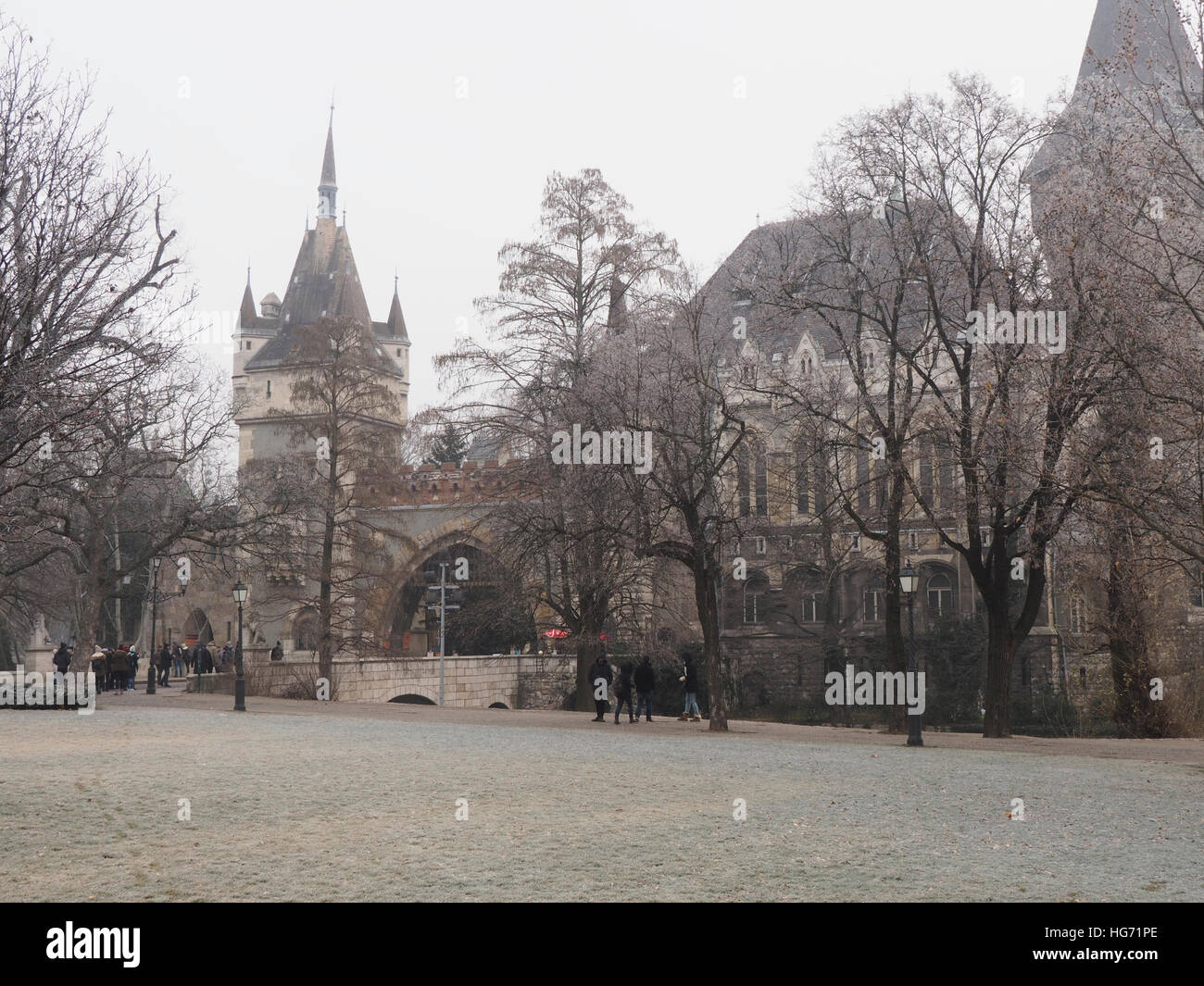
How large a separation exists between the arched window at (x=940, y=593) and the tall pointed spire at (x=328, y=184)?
43.2 metres

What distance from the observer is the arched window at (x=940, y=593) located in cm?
5338

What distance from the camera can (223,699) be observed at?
3238 centimetres

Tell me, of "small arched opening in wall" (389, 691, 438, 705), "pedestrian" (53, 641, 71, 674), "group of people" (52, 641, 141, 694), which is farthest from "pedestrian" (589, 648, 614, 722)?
"pedestrian" (53, 641, 71, 674)

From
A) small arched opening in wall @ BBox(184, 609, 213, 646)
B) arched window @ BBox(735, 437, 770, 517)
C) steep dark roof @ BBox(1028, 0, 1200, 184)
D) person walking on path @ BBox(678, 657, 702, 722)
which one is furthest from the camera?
small arched opening in wall @ BBox(184, 609, 213, 646)

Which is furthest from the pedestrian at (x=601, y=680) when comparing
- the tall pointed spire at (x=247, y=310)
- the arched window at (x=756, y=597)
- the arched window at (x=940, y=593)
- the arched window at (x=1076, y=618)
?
the tall pointed spire at (x=247, y=310)

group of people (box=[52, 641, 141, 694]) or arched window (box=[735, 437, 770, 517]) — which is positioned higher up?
arched window (box=[735, 437, 770, 517])

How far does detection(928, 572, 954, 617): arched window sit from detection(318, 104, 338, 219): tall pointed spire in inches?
1701

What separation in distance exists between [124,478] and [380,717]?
882 centimetres

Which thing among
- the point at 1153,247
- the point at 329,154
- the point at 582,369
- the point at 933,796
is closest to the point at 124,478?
the point at 582,369

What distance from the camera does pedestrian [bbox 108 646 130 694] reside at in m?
Result: 35.3

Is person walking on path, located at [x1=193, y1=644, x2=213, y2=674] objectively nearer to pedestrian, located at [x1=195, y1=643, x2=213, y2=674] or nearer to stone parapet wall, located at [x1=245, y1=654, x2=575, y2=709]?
pedestrian, located at [x1=195, y1=643, x2=213, y2=674]

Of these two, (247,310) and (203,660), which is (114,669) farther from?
(247,310)

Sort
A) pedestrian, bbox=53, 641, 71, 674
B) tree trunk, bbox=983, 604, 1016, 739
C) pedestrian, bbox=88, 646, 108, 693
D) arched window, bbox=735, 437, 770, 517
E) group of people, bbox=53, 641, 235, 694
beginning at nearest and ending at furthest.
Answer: tree trunk, bbox=983, 604, 1016, 739 < arched window, bbox=735, 437, 770, 517 < group of people, bbox=53, 641, 235, 694 < pedestrian, bbox=88, 646, 108, 693 < pedestrian, bbox=53, 641, 71, 674

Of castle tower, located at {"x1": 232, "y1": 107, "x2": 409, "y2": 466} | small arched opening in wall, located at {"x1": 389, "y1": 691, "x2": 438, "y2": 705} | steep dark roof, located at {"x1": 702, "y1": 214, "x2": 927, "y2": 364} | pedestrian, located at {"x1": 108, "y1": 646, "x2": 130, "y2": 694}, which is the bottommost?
small arched opening in wall, located at {"x1": 389, "y1": 691, "x2": 438, "y2": 705}
